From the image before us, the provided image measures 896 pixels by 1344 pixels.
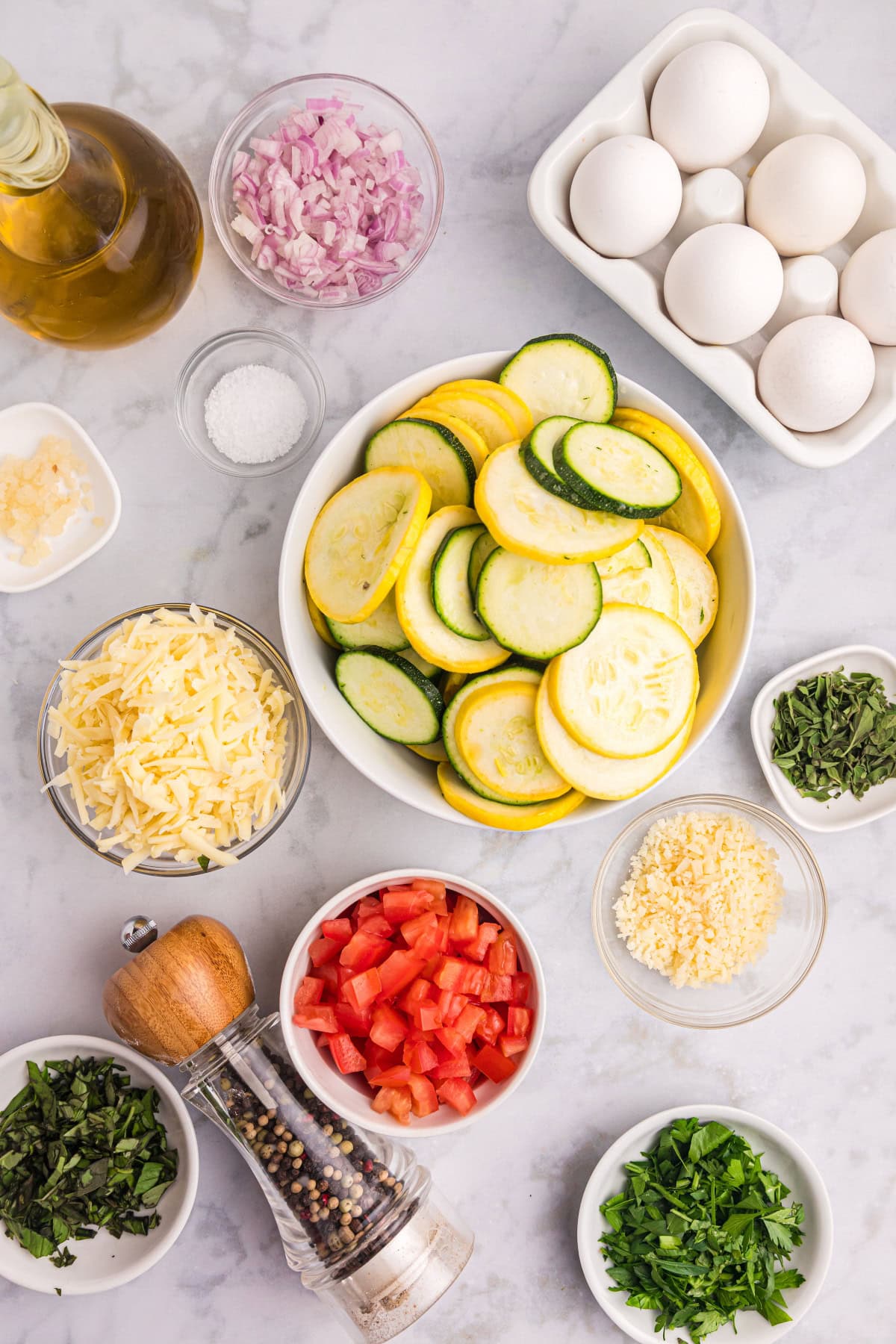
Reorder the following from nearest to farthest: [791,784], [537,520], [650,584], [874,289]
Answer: [537,520]
[650,584]
[874,289]
[791,784]

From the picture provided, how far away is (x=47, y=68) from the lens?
174 cm

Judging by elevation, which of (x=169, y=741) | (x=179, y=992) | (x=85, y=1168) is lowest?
(x=85, y=1168)

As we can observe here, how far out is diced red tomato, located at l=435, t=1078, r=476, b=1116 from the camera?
162 centimetres

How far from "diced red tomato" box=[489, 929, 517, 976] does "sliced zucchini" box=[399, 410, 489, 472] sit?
0.82 m

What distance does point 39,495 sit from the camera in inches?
66.1

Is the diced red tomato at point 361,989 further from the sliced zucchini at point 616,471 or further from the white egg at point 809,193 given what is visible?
the white egg at point 809,193

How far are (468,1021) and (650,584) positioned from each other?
0.81 m

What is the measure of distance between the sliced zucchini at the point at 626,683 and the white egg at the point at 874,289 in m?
0.65

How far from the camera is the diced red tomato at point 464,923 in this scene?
165cm

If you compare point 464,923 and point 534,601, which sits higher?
point 534,601

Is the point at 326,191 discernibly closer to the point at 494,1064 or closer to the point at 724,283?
the point at 724,283

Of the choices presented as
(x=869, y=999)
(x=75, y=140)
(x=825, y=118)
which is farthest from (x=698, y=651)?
(x=75, y=140)

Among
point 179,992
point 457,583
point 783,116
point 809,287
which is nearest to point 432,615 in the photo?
point 457,583

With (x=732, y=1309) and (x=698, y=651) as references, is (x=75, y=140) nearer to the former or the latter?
(x=698, y=651)
